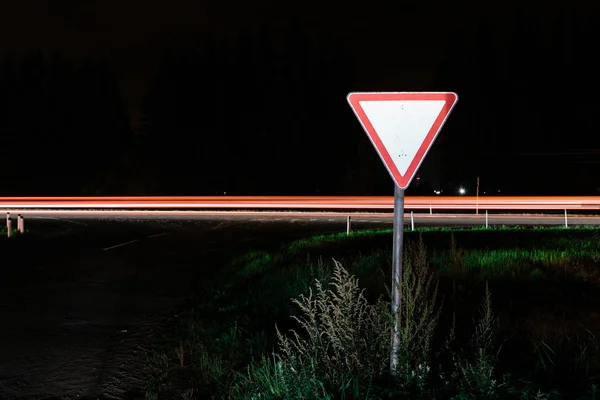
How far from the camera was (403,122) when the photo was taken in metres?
4.69

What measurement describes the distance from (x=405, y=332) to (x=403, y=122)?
166 cm

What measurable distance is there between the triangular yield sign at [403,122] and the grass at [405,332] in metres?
1.00

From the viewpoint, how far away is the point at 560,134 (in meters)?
54.2

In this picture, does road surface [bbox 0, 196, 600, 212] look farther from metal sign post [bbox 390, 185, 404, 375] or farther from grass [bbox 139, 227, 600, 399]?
metal sign post [bbox 390, 185, 404, 375]

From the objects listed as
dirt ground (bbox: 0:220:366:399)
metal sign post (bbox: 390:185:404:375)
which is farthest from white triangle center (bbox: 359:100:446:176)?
dirt ground (bbox: 0:220:366:399)

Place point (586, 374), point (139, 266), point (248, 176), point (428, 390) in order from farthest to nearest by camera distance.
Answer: point (248, 176) < point (139, 266) < point (586, 374) < point (428, 390)

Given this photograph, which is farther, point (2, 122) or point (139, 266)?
point (2, 122)

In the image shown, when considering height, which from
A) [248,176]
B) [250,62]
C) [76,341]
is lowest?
[76,341]

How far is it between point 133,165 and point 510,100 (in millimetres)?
35327

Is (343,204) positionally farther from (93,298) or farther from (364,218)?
(93,298)

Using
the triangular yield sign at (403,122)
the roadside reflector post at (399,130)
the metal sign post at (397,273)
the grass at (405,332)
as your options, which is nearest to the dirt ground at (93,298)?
the grass at (405,332)

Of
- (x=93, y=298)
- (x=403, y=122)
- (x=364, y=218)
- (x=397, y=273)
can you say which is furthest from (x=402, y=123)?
(x=364, y=218)

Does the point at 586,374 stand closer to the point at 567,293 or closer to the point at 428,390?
the point at 428,390

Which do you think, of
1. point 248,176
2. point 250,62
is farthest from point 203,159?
point 250,62
